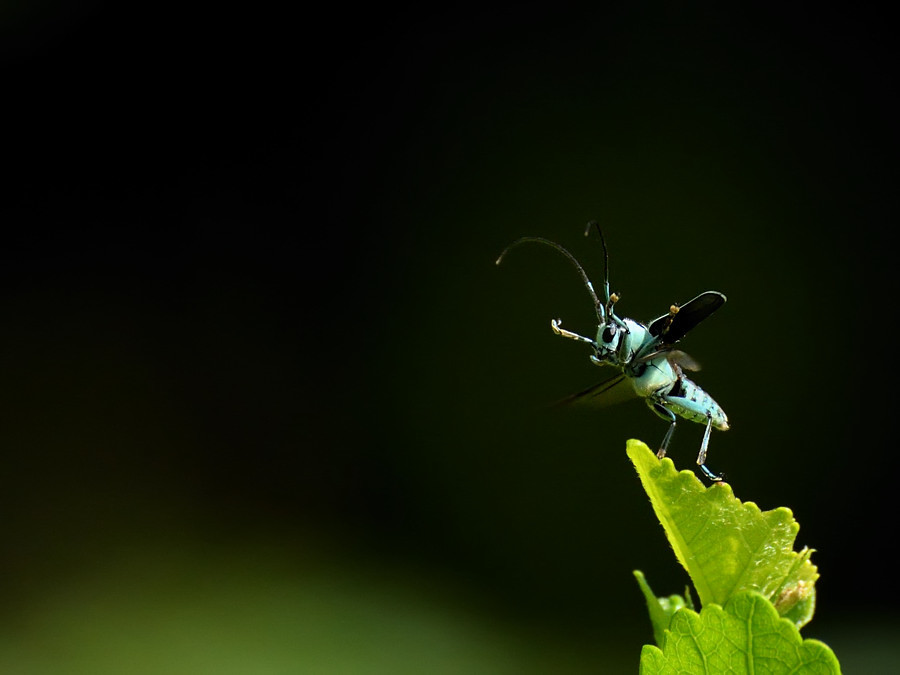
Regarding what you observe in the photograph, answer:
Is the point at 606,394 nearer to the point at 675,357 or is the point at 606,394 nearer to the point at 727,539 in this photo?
the point at 675,357

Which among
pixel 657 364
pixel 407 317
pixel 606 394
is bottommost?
pixel 407 317

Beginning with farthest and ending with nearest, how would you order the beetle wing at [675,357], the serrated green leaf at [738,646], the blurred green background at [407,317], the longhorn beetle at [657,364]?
the blurred green background at [407,317] → the longhorn beetle at [657,364] → the beetle wing at [675,357] → the serrated green leaf at [738,646]

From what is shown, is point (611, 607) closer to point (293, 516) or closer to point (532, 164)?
point (293, 516)

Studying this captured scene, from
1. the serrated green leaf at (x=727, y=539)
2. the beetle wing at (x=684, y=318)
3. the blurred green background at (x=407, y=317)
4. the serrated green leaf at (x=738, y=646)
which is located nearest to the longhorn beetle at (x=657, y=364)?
the beetle wing at (x=684, y=318)

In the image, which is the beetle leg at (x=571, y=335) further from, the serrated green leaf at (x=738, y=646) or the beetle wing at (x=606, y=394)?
the serrated green leaf at (x=738, y=646)

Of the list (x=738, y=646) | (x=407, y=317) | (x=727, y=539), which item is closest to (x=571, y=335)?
(x=727, y=539)

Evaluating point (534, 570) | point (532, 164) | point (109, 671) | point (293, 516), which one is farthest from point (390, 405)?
point (109, 671)
